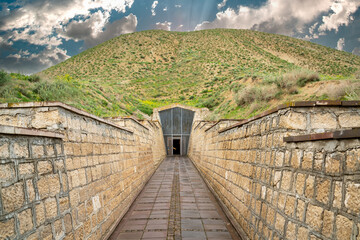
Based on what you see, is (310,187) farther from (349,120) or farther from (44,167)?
(44,167)

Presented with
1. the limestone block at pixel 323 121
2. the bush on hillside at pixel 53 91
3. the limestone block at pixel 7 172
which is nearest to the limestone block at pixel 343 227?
the limestone block at pixel 323 121

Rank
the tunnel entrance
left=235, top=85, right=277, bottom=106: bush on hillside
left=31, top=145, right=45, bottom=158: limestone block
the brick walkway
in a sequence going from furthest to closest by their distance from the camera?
the tunnel entrance < left=235, top=85, right=277, bottom=106: bush on hillside < the brick walkway < left=31, top=145, right=45, bottom=158: limestone block

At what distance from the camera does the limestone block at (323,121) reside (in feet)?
7.23

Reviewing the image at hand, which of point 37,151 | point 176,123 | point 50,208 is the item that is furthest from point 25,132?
point 176,123

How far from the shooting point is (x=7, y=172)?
5.26ft

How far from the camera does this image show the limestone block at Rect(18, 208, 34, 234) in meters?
1.69

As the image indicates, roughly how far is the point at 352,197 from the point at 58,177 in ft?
8.89

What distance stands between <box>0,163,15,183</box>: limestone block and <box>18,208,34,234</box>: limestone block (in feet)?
1.10

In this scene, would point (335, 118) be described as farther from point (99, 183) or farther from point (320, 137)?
point (99, 183)

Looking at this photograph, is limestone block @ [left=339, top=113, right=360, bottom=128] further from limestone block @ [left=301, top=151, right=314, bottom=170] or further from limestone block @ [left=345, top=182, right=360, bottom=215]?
limestone block @ [left=345, top=182, right=360, bottom=215]

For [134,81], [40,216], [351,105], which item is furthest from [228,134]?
[134,81]

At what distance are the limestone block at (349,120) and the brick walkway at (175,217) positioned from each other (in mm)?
2506

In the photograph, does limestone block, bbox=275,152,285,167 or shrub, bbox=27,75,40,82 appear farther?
shrub, bbox=27,75,40,82

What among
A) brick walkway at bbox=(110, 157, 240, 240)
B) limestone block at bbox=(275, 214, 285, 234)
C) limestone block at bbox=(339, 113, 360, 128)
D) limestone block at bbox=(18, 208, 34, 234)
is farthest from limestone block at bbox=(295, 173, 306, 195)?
limestone block at bbox=(18, 208, 34, 234)
